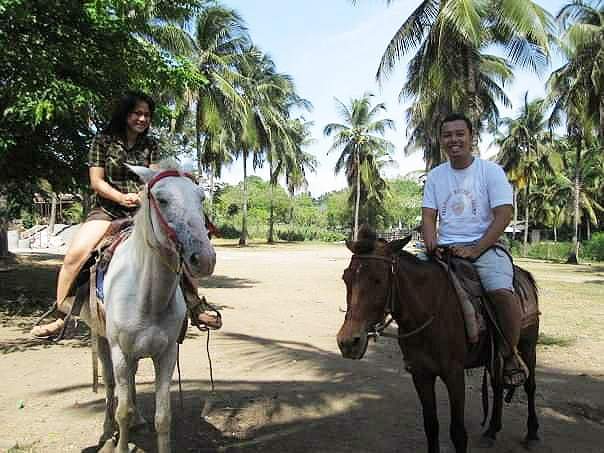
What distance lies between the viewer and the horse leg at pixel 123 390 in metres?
3.22

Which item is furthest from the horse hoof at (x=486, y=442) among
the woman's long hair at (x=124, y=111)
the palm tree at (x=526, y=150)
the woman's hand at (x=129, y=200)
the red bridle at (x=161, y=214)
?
the palm tree at (x=526, y=150)

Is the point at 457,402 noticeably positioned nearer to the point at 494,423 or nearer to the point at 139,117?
the point at 494,423

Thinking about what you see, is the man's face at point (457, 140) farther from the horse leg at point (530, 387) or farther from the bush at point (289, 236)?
the bush at point (289, 236)

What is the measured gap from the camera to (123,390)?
326 centimetres

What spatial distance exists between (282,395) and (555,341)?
19.3ft

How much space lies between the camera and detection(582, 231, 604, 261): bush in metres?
34.3

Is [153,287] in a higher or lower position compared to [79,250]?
lower

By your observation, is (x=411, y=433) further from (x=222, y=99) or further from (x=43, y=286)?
(x=222, y=99)

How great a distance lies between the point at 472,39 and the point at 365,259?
10853 mm

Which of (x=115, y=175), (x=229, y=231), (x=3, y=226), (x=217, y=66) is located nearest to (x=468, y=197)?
(x=115, y=175)

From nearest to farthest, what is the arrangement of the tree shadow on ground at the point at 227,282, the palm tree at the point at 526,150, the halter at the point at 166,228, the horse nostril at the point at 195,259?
1. the horse nostril at the point at 195,259
2. the halter at the point at 166,228
3. the tree shadow on ground at the point at 227,282
4. the palm tree at the point at 526,150

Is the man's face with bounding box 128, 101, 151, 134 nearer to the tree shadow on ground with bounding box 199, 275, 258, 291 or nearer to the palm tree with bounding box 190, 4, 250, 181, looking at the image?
the tree shadow on ground with bounding box 199, 275, 258, 291

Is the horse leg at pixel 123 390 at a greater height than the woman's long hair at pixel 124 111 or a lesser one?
lesser

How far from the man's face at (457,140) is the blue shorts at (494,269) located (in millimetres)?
757
